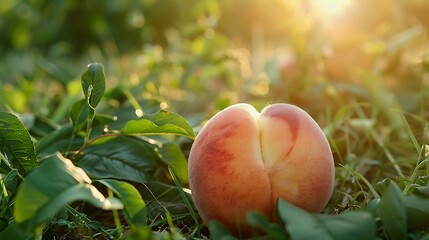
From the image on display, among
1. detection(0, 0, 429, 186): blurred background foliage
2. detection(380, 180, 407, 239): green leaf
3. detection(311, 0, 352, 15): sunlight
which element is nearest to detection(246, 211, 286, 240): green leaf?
detection(380, 180, 407, 239): green leaf

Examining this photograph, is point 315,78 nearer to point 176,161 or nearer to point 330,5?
point 330,5

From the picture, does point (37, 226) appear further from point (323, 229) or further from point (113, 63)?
point (113, 63)

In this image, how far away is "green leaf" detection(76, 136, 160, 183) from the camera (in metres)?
1.02

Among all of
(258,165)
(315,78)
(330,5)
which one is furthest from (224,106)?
(330,5)

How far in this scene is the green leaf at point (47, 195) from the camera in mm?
634

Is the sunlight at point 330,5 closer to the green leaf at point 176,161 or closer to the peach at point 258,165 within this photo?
the green leaf at point 176,161

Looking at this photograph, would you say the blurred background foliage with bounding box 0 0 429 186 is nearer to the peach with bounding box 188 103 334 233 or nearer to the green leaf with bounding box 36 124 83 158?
the green leaf with bounding box 36 124 83 158

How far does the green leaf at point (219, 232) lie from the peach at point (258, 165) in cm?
2

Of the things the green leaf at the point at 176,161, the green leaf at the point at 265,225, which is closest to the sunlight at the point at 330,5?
Result: the green leaf at the point at 176,161

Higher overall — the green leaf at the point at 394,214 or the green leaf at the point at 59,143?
the green leaf at the point at 394,214

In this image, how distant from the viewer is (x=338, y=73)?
6.02 feet

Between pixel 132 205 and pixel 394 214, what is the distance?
1.00ft

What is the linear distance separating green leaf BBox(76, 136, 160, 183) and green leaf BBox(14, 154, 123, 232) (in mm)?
322

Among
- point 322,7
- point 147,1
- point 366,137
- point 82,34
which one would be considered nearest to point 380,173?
point 366,137
